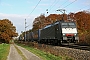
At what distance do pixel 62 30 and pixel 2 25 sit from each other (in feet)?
187

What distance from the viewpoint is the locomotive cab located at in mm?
32331

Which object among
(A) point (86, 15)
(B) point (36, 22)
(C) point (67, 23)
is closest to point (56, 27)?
(C) point (67, 23)

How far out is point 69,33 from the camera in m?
32.7

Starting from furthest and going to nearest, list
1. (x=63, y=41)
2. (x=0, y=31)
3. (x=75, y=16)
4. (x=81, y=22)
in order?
(x=0, y=31), (x=75, y=16), (x=81, y=22), (x=63, y=41)

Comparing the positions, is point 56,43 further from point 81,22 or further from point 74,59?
point 81,22

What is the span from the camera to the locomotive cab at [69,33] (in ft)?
106

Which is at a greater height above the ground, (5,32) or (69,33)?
(5,32)

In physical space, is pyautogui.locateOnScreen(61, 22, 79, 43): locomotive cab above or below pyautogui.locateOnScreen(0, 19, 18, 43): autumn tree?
below

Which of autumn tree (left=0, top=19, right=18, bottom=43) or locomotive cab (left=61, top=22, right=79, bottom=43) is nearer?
locomotive cab (left=61, top=22, right=79, bottom=43)

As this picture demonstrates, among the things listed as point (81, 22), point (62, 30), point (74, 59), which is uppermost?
point (81, 22)

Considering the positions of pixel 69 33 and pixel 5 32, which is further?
pixel 5 32

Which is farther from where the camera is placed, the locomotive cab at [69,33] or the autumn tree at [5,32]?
the autumn tree at [5,32]

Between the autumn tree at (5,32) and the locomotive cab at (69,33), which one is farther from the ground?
the autumn tree at (5,32)

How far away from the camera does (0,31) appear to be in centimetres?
8644
